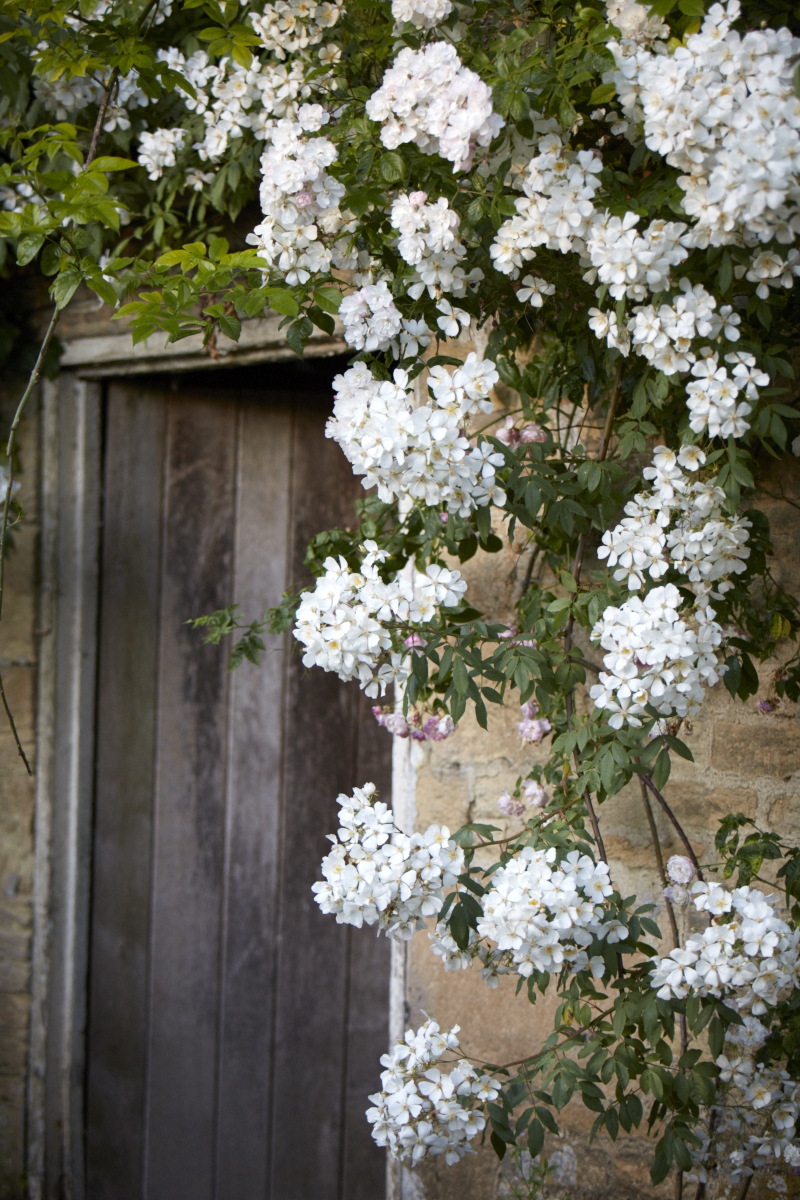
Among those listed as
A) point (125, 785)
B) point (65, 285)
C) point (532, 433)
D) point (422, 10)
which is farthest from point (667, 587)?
point (125, 785)

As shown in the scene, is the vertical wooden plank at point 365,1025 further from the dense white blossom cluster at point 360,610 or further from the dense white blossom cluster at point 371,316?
the dense white blossom cluster at point 371,316

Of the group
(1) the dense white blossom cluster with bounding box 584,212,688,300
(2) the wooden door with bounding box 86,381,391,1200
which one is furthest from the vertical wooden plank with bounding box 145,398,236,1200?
(1) the dense white blossom cluster with bounding box 584,212,688,300

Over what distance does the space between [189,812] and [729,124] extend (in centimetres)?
208

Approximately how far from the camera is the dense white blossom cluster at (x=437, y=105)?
123cm

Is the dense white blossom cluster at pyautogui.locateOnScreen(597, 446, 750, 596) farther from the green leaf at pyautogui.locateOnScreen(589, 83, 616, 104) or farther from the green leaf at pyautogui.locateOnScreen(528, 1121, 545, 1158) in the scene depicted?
the green leaf at pyautogui.locateOnScreen(528, 1121, 545, 1158)

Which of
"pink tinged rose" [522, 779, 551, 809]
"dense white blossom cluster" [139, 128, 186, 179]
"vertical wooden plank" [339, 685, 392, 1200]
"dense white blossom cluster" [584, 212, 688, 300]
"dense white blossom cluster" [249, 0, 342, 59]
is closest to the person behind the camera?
"dense white blossom cluster" [584, 212, 688, 300]

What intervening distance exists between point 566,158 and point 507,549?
813mm

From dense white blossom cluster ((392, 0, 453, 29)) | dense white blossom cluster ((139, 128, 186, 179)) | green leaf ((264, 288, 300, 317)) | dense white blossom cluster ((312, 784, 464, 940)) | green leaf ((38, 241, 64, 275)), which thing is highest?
dense white blossom cluster ((139, 128, 186, 179))

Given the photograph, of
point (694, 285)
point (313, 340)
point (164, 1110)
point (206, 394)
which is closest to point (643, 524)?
point (694, 285)

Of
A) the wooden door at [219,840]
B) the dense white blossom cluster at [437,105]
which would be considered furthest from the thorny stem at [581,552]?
the wooden door at [219,840]

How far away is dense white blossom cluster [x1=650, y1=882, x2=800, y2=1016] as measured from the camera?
4.07 feet

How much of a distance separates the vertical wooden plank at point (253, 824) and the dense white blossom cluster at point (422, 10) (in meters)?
1.17

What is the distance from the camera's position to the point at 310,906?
2.42 m

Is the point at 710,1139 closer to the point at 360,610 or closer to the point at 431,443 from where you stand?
the point at 360,610
